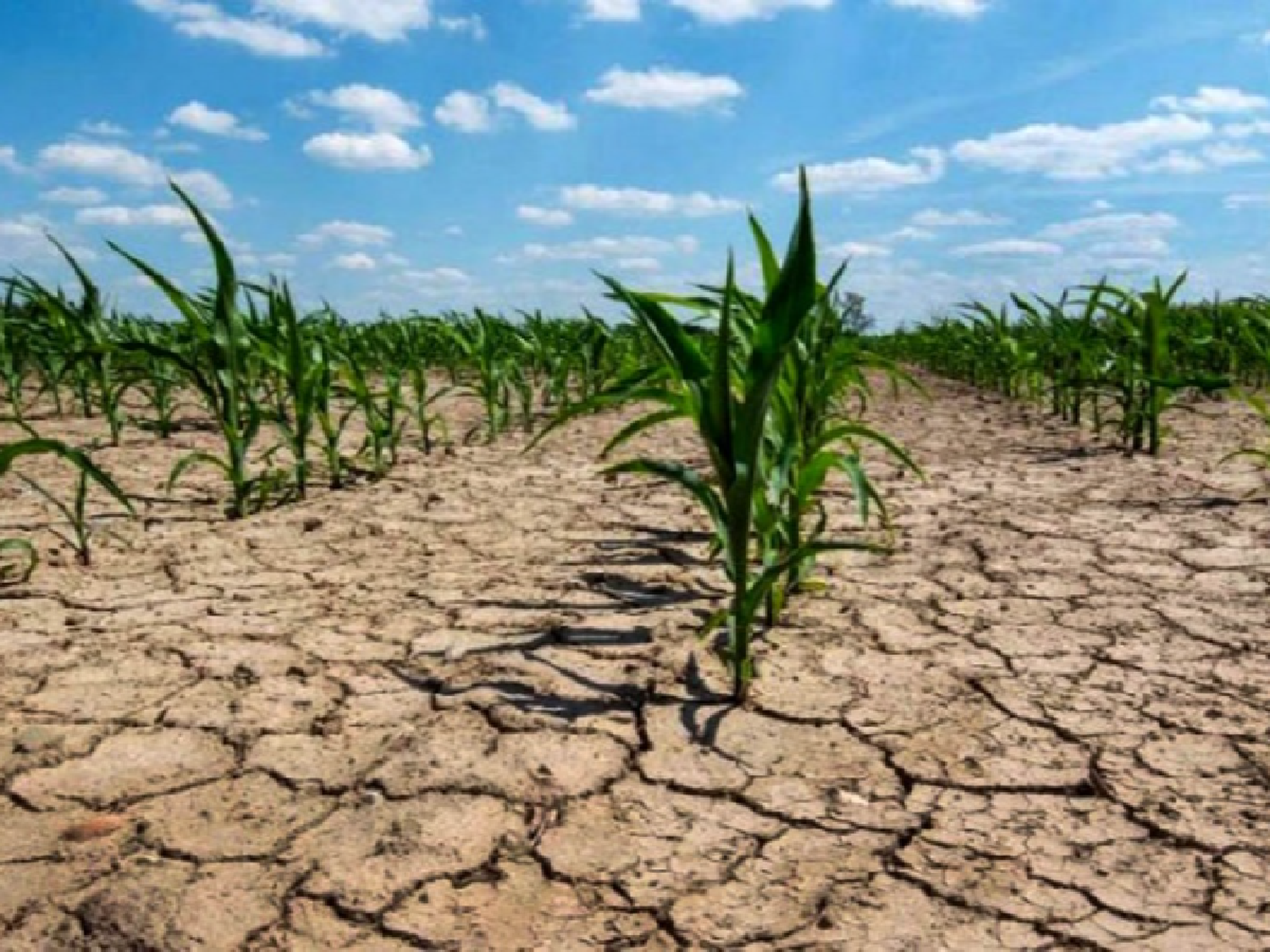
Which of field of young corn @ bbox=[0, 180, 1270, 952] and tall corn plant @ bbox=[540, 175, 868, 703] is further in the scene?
tall corn plant @ bbox=[540, 175, 868, 703]

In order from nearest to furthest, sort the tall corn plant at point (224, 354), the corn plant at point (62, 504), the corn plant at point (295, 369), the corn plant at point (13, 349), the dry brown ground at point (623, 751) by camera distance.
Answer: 1. the dry brown ground at point (623, 751)
2. the corn plant at point (62, 504)
3. the tall corn plant at point (224, 354)
4. the corn plant at point (295, 369)
5. the corn plant at point (13, 349)

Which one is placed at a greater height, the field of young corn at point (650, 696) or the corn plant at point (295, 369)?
the corn plant at point (295, 369)

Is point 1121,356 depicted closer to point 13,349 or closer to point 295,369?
point 295,369

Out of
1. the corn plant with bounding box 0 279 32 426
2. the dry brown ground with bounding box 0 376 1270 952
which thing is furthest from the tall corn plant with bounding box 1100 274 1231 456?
the corn plant with bounding box 0 279 32 426

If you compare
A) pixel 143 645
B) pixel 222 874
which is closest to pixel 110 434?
pixel 143 645

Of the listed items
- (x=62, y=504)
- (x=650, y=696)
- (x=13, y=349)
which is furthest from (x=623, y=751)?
(x=13, y=349)

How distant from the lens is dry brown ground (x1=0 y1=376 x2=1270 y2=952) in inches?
41.3

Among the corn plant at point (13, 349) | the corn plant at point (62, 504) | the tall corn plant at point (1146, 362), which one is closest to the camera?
the corn plant at point (62, 504)

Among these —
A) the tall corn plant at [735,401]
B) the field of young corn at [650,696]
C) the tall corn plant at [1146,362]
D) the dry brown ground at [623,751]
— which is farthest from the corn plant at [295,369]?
the tall corn plant at [1146,362]

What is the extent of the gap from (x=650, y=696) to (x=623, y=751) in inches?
6.4

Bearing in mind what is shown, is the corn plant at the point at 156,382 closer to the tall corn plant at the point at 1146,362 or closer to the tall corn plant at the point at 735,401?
the tall corn plant at the point at 735,401

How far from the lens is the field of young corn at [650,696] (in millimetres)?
1066

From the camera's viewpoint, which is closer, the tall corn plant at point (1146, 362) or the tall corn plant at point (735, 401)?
the tall corn plant at point (735, 401)

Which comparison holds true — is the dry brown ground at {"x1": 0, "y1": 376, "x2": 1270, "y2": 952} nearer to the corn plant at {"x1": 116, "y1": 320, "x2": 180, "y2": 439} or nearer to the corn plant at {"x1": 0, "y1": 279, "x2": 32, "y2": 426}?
the corn plant at {"x1": 116, "y1": 320, "x2": 180, "y2": 439}
